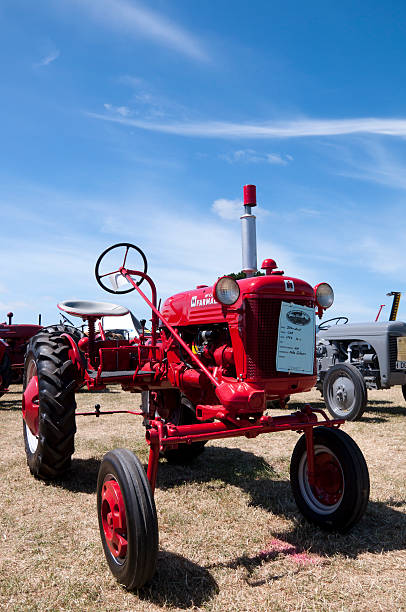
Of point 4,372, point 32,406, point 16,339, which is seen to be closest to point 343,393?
point 32,406

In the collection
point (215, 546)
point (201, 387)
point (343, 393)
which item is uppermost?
point (201, 387)

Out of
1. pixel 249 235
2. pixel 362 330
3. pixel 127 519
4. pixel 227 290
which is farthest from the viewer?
pixel 362 330

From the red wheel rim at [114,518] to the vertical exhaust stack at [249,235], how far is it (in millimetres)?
2064

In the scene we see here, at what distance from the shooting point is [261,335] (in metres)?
3.21

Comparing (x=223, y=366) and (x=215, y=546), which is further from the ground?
(x=223, y=366)

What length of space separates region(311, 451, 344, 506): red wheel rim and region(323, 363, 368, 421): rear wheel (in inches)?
168

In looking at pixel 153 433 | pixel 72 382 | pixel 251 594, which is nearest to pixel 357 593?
pixel 251 594

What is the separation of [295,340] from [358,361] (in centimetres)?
598

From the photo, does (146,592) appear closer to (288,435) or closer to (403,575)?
(403,575)

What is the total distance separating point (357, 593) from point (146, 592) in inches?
40.1

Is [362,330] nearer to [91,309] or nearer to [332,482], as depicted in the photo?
[91,309]

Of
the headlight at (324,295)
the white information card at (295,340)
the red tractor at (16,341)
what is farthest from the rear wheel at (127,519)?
the red tractor at (16,341)

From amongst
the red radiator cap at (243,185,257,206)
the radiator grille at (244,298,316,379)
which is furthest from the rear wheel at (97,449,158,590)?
the red radiator cap at (243,185,257,206)

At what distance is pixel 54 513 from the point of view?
11.7ft
